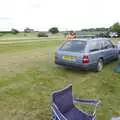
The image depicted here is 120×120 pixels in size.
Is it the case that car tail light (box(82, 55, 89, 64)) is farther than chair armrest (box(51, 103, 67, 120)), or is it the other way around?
car tail light (box(82, 55, 89, 64))

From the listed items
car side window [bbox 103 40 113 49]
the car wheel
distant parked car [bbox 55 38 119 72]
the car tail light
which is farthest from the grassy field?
car side window [bbox 103 40 113 49]

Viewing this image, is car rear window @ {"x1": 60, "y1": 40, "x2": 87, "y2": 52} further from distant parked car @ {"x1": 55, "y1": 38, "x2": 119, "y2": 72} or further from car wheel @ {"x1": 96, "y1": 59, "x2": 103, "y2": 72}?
car wheel @ {"x1": 96, "y1": 59, "x2": 103, "y2": 72}

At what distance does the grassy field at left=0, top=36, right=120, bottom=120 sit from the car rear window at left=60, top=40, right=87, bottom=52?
3.38ft

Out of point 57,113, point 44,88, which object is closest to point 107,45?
point 44,88

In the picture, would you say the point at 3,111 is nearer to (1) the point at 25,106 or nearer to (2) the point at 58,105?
(1) the point at 25,106

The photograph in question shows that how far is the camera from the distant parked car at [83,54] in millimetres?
10484

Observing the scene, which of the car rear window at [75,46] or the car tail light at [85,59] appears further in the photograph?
the car rear window at [75,46]

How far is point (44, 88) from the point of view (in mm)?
8508

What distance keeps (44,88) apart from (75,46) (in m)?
3.17

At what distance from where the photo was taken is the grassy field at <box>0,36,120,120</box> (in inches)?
249

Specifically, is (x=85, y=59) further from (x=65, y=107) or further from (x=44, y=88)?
(x=65, y=107)

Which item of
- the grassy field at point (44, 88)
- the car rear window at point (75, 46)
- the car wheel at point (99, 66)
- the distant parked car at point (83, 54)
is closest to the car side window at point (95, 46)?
the distant parked car at point (83, 54)

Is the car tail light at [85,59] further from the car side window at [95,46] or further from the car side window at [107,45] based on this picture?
the car side window at [107,45]

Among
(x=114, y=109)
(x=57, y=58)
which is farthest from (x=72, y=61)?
(x=114, y=109)
